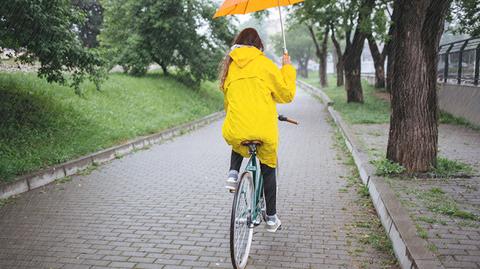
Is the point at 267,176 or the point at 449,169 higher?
the point at 267,176

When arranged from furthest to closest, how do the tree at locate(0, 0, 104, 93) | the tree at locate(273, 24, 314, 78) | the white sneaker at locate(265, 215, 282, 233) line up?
Answer: the tree at locate(273, 24, 314, 78)
the tree at locate(0, 0, 104, 93)
the white sneaker at locate(265, 215, 282, 233)

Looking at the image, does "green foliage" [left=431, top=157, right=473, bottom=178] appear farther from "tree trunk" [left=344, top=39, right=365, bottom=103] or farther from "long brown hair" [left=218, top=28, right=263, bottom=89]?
"tree trunk" [left=344, top=39, right=365, bottom=103]

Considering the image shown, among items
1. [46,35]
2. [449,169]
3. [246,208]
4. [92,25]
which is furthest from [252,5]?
[92,25]

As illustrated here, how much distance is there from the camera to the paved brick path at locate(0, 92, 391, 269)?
413 centimetres

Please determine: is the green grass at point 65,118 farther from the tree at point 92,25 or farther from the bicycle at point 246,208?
the tree at point 92,25

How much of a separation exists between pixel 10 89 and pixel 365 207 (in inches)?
328

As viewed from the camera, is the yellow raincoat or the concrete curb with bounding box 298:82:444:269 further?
the yellow raincoat

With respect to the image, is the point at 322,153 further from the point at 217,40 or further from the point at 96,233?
the point at 217,40

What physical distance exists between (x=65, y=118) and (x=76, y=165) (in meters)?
2.51

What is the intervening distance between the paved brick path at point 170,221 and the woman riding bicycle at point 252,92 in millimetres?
1095

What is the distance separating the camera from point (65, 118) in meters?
9.68

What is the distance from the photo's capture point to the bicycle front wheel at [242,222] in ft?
11.6

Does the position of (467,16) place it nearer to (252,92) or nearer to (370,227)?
(370,227)

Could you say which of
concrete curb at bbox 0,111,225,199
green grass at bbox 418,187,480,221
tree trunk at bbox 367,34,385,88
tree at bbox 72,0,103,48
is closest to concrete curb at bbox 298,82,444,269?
green grass at bbox 418,187,480,221
